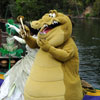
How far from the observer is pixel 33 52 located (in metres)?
3.29

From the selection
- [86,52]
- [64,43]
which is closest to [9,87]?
[64,43]

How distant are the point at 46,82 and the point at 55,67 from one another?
0.20 m

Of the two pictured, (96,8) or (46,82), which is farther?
(96,8)

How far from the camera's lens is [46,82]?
2.54 m

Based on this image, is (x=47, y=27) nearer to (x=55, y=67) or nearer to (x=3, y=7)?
(x=55, y=67)

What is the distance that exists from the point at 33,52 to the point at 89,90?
108cm

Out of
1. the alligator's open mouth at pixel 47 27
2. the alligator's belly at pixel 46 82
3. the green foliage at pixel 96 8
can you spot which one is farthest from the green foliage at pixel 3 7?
the green foliage at pixel 96 8

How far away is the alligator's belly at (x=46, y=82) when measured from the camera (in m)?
2.51

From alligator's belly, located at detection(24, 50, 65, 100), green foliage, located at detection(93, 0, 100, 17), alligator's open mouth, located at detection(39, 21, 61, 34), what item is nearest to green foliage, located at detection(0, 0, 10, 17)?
alligator's open mouth, located at detection(39, 21, 61, 34)

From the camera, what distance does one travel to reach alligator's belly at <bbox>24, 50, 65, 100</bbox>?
2508mm

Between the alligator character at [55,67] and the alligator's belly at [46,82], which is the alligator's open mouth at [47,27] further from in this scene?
the alligator's belly at [46,82]

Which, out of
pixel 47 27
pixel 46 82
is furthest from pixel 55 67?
pixel 47 27

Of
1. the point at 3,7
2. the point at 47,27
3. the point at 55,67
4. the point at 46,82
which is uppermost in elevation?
the point at 47,27

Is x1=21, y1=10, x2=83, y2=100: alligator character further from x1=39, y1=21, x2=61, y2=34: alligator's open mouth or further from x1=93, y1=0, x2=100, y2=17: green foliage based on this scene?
x1=93, y1=0, x2=100, y2=17: green foliage
